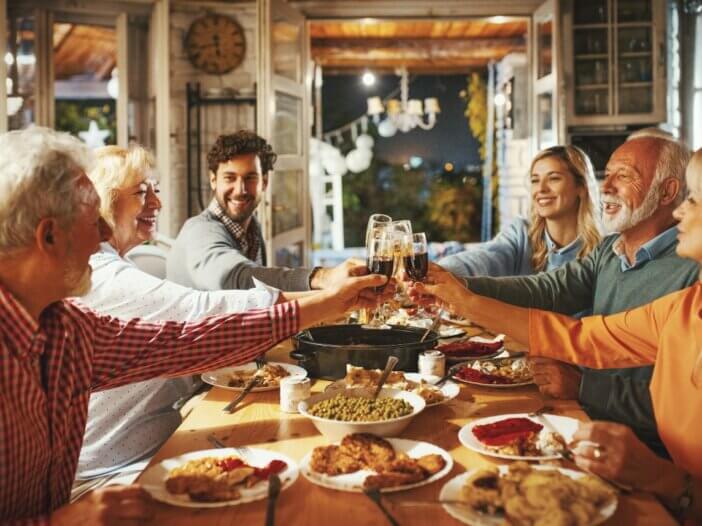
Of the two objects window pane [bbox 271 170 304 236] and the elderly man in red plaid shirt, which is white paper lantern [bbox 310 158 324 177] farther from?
the elderly man in red plaid shirt

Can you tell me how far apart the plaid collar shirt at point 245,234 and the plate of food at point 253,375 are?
1.36 metres

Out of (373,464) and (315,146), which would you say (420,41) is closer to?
(315,146)

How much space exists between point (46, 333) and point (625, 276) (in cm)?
174

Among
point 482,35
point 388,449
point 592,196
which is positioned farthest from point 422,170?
point 388,449

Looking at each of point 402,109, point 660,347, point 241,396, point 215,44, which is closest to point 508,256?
point 660,347

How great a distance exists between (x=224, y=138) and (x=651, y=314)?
2283mm

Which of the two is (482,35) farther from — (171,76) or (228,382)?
(228,382)

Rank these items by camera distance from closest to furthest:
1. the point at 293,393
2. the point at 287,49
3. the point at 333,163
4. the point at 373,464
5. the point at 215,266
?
1. the point at 373,464
2. the point at 293,393
3. the point at 215,266
4. the point at 287,49
5. the point at 333,163

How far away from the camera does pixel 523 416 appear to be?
69.5 inches

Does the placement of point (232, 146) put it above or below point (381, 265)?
above

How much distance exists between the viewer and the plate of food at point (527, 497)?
121cm

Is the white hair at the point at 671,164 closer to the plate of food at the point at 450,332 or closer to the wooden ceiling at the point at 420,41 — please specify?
the plate of food at the point at 450,332

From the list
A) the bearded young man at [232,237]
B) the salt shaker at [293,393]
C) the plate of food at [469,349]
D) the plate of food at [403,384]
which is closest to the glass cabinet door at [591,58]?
the bearded young man at [232,237]

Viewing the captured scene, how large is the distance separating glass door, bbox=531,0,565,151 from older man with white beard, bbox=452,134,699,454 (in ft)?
9.90
